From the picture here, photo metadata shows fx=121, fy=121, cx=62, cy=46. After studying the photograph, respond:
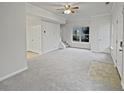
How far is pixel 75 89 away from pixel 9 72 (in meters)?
1.92

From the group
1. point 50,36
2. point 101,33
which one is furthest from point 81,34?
point 50,36

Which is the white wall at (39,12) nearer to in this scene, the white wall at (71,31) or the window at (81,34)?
the white wall at (71,31)

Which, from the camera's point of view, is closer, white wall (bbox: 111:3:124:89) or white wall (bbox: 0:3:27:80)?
white wall (bbox: 111:3:124:89)

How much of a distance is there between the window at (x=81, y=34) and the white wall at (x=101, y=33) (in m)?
1.80

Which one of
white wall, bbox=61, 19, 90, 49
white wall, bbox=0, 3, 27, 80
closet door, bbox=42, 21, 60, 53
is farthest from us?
white wall, bbox=61, 19, 90, 49

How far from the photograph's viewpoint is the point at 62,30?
1066cm

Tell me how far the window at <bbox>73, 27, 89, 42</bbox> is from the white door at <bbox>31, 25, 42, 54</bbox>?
12.4 ft

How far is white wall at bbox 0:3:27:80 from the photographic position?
10.3ft

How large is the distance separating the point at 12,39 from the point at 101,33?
552 centimetres

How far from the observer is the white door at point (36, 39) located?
7.12 m

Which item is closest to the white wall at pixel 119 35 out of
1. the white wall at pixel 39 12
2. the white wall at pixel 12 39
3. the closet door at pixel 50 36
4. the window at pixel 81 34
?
the white wall at pixel 12 39

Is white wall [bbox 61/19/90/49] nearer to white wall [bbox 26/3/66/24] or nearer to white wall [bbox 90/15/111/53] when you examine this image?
white wall [bbox 90/15/111/53]

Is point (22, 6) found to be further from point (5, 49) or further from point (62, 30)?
point (62, 30)

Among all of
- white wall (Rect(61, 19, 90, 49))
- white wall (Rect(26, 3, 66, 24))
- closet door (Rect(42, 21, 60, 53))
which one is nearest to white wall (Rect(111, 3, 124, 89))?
white wall (Rect(26, 3, 66, 24))
